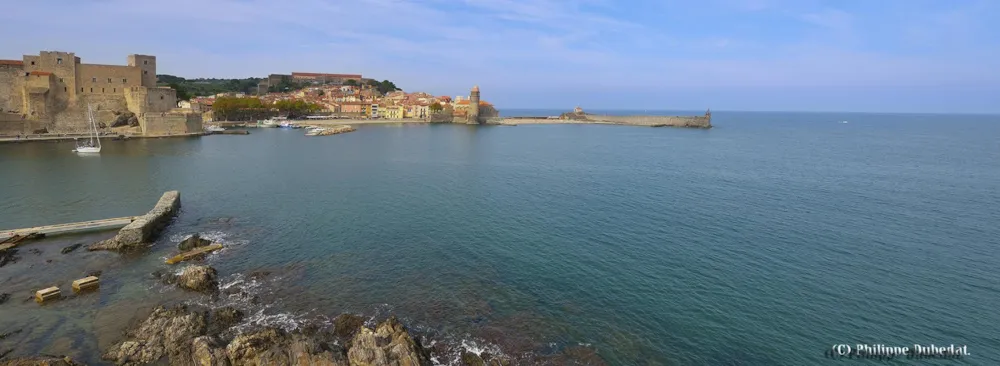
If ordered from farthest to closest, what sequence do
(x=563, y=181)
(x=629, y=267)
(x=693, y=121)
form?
(x=693, y=121) → (x=563, y=181) → (x=629, y=267)

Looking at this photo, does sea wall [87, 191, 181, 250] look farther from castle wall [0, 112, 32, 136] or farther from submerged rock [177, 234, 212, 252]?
castle wall [0, 112, 32, 136]

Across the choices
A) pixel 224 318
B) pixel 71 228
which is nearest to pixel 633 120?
pixel 71 228

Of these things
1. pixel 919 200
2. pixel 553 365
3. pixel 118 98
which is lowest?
pixel 553 365

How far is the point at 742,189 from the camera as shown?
1175 inches

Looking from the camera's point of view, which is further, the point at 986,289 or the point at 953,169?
the point at 953,169

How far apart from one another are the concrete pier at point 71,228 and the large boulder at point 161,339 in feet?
31.3

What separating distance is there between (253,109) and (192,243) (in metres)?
75.2

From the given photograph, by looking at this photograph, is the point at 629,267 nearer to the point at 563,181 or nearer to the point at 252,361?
the point at 252,361

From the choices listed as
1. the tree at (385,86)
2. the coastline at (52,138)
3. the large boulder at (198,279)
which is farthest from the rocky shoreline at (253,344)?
the tree at (385,86)

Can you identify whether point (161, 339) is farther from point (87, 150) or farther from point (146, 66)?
point (146, 66)

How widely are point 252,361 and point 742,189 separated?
90.6ft

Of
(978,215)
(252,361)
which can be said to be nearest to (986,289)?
(978,215)

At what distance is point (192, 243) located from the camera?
16953 mm

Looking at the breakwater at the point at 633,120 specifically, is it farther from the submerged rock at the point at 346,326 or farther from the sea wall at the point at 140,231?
the submerged rock at the point at 346,326
